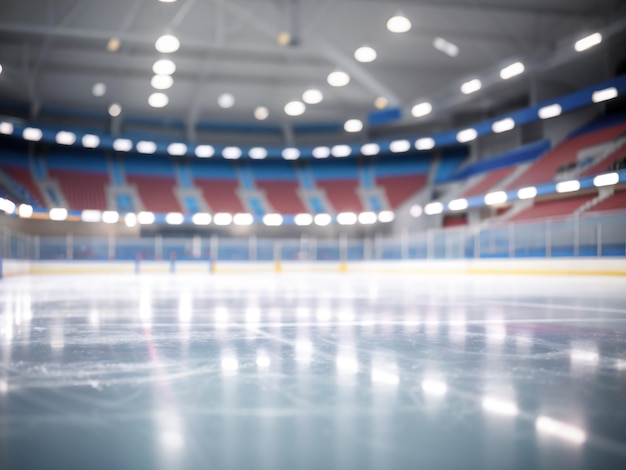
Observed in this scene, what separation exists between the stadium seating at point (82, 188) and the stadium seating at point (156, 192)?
1942 mm

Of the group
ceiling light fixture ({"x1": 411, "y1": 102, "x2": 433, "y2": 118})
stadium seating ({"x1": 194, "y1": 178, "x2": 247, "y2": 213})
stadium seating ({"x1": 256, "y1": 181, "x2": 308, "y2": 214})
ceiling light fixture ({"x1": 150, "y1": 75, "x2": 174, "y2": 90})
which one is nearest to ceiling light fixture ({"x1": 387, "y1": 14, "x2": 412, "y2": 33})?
ceiling light fixture ({"x1": 411, "y1": 102, "x2": 433, "y2": 118})

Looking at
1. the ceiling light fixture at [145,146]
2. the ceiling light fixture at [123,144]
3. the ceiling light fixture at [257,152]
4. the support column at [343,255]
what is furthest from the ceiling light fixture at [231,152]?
the support column at [343,255]

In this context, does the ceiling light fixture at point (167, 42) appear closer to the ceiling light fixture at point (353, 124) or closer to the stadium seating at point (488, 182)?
the ceiling light fixture at point (353, 124)

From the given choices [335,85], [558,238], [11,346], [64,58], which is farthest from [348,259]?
[11,346]

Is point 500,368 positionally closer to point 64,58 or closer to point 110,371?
point 110,371

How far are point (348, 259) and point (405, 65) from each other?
11.1m

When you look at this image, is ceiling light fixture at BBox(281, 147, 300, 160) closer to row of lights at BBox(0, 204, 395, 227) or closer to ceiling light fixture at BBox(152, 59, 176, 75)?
row of lights at BBox(0, 204, 395, 227)

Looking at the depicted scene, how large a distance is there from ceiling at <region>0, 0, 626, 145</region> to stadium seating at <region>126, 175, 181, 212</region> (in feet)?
11.4

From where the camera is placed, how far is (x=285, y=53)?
24.5 metres

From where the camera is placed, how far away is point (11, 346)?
8.59 feet

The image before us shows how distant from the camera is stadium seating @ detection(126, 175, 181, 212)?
32.1 m

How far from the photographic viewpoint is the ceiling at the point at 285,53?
19.2 metres

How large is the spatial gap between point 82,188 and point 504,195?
23.1 metres

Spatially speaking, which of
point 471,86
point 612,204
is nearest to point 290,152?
point 471,86
